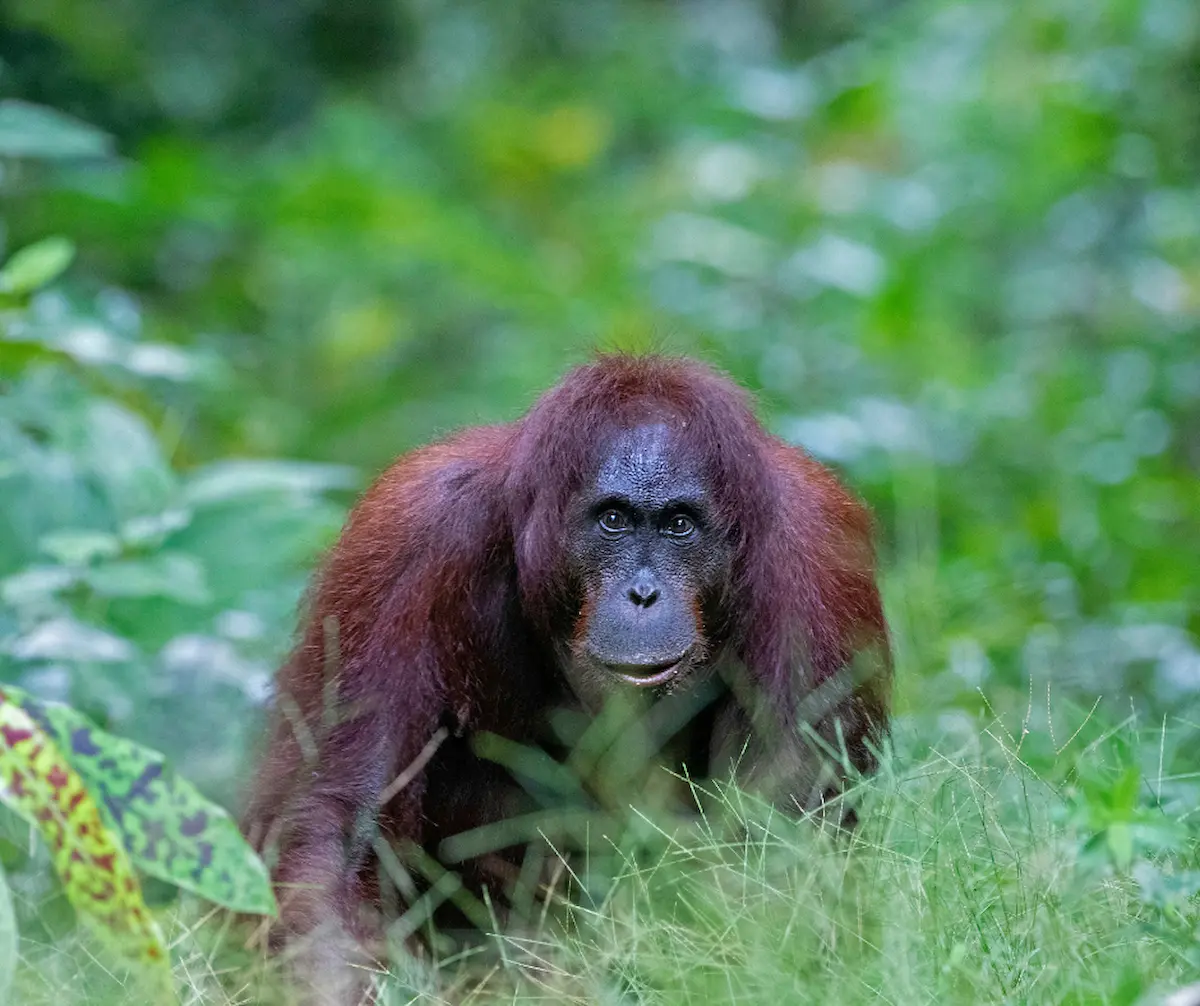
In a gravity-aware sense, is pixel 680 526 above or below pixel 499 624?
above

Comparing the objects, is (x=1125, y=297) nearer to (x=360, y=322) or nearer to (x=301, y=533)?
(x=360, y=322)

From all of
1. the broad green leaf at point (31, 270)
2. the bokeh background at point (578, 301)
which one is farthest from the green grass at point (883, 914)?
the broad green leaf at point (31, 270)

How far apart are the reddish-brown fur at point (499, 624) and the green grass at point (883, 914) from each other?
0.82ft

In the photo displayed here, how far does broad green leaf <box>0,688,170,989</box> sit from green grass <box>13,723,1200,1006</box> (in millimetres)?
737

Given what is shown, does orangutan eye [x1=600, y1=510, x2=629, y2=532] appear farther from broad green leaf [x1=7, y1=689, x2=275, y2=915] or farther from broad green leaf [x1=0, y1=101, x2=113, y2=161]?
broad green leaf [x1=0, y1=101, x2=113, y2=161]

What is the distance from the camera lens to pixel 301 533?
15.9ft

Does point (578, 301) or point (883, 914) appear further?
point (578, 301)

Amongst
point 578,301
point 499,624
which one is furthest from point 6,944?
point 578,301

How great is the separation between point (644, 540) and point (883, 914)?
3.31ft

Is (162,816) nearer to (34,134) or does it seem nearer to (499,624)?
(499,624)

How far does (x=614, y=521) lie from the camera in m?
3.43

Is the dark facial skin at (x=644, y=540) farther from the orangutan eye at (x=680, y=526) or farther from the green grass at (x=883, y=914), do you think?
the green grass at (x=883, y=914)

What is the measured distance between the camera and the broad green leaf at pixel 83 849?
2232 mm

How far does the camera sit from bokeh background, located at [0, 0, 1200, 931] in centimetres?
448
